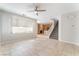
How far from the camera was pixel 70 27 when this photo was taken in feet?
27.9

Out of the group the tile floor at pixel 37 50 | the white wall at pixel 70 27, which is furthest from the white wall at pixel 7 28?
the white wall at pixel 70 27

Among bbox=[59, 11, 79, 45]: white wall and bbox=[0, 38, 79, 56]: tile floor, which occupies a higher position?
bbox=[59, 11, 79, 45]: white wall

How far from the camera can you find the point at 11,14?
853cm

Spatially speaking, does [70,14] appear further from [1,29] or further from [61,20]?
[1,29]

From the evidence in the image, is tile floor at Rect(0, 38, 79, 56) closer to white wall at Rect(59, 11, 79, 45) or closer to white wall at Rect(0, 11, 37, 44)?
white wall at Rect(0, 11, 37, 44)

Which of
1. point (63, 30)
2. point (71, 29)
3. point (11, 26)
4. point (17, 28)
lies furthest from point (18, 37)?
point (71, 29)

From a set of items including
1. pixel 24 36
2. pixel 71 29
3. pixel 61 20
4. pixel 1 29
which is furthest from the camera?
pixel 24 36

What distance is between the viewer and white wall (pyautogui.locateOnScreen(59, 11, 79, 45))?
7783mm

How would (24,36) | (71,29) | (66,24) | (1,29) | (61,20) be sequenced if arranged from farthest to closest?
(24,36) < (61,20) < (66,24) < (71,29) < (1,29)

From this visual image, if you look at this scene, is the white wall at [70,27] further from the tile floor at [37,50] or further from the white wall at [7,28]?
the white wall at [7,28]

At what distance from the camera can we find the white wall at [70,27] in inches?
306

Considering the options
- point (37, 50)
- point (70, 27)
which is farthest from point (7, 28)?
point (70, 27)

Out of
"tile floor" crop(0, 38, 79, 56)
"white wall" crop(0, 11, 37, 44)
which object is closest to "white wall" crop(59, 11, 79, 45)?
"tile floor" crop(0, 38, 79, 56)

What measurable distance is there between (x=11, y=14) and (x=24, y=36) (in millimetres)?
3046
